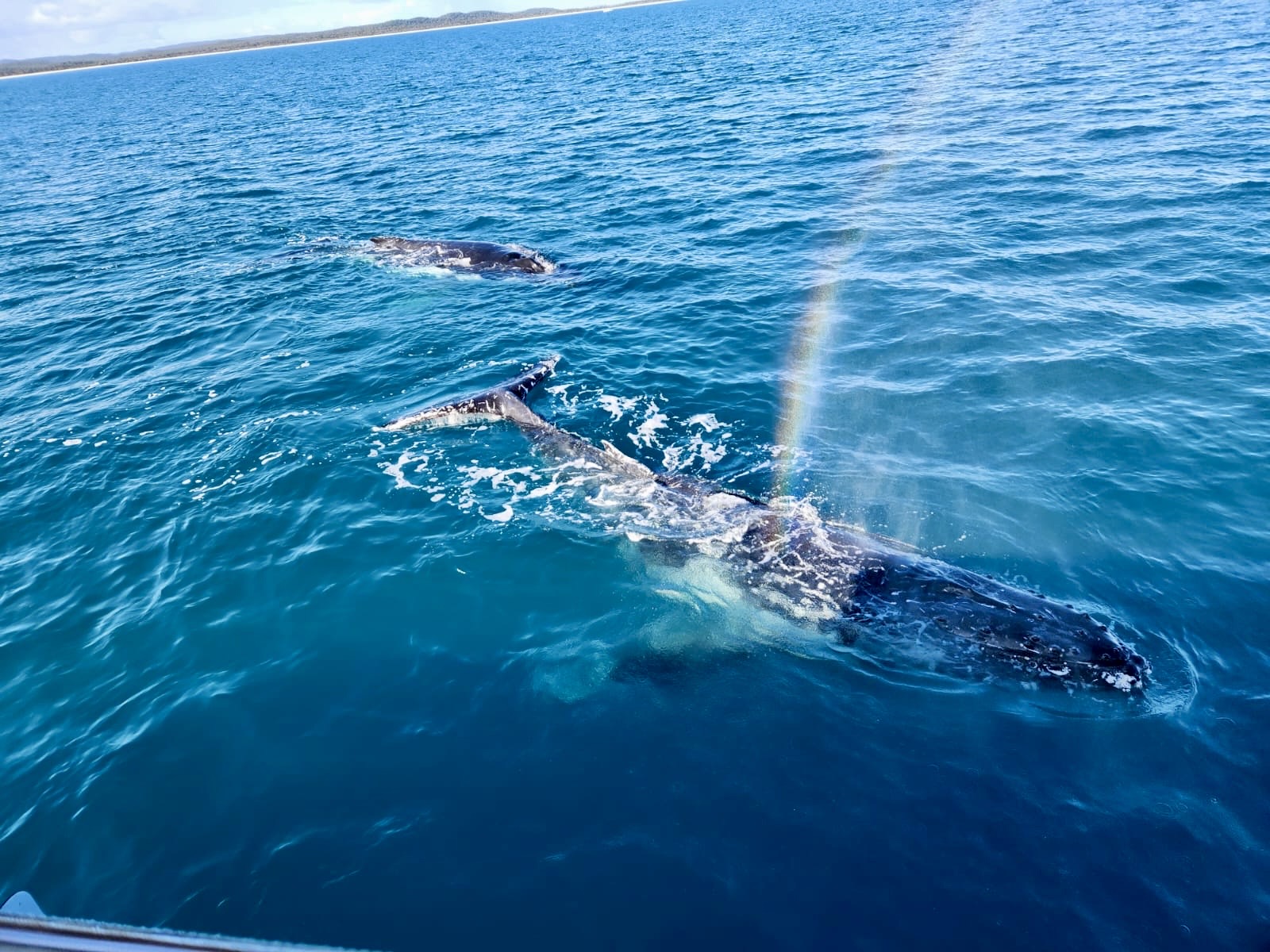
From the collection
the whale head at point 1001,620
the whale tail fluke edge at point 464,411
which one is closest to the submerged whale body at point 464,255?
the whale tail fluke edge at point 464,411

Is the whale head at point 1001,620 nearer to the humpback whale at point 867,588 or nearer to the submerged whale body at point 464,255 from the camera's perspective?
the humpback whale at point 867,588

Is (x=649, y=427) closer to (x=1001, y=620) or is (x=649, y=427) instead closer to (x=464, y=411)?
(x=464, y=411)

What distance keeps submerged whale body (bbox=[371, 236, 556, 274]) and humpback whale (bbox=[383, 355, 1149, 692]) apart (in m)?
15.8

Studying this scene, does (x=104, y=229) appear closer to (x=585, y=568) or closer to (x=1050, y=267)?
(x=585, y=568)

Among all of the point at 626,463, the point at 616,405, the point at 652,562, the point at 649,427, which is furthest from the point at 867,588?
the point at 616,405

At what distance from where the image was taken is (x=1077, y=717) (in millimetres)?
13102

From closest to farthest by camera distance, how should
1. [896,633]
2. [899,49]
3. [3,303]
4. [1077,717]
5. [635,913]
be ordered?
1. [635,913]
2. [1077,717]
3. [896,633]
4. [3,303]
5. [899,49]

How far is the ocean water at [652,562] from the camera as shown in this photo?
11344 mm

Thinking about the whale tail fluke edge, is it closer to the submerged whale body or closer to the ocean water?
the ocean water

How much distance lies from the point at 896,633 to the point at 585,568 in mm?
6926

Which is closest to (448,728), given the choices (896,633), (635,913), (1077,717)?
(635,913)

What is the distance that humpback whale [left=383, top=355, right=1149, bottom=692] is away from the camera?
1384cm

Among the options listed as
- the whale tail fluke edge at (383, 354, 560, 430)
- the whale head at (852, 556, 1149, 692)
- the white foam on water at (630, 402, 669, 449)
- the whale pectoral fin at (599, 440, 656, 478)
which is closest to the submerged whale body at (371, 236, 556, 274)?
the whale tail fluke edge at (383, 354, 560, 430)

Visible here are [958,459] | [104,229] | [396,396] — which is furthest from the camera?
[104,229]
